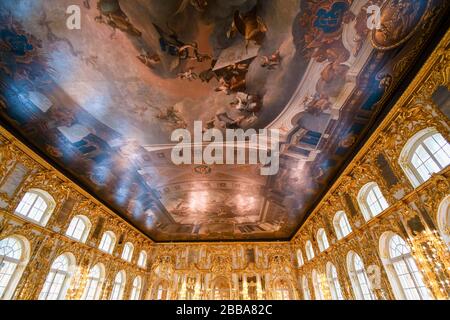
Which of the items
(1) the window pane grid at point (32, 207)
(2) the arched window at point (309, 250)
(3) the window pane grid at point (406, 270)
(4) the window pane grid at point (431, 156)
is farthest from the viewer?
(2) the arched window at point (309, 250)

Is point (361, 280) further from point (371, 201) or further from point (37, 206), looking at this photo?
point (37, 206)

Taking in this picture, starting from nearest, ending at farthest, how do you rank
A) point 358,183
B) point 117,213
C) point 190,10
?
point 190,10
point 358,183
point 117,213

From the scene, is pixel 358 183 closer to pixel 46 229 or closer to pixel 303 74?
pixel 303 74

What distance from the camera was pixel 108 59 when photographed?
6.92 metres

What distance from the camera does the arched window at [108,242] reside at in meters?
15.5

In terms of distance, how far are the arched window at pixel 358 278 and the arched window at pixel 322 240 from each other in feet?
8.56

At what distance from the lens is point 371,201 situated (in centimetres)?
1003

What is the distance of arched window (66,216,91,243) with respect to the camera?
41.7 feet

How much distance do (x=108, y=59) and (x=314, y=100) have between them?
7.33 metres

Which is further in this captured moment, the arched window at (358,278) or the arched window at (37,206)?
the arched window at (358,278)

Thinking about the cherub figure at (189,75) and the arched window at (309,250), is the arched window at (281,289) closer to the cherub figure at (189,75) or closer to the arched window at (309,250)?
the arched window at (309,250)

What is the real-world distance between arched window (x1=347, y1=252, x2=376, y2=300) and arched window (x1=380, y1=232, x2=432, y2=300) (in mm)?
1595

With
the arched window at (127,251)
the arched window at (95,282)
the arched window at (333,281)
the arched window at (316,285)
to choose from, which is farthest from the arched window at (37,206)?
the arched window at (316,285)

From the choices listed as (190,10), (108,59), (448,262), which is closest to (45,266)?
(108,59)
